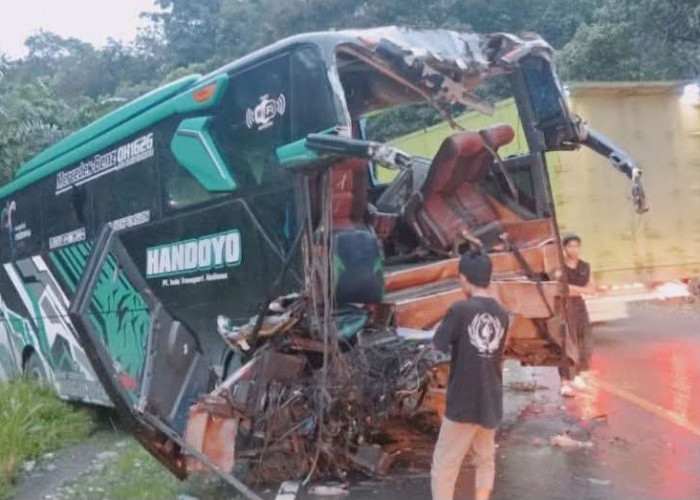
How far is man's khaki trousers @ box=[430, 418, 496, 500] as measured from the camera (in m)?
4.95

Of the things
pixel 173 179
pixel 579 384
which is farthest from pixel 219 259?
pixel 579 384

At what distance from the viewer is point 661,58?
75.1 ft

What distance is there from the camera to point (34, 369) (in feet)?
34.4

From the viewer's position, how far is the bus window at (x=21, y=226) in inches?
391

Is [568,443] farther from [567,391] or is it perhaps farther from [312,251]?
[312,251]

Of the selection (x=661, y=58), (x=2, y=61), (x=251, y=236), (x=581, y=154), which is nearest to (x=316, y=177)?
(x=251, y=236)

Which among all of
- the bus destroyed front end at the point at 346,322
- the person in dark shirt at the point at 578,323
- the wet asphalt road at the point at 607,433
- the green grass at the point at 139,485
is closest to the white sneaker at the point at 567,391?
the wet asphalt road at the point at 607,433

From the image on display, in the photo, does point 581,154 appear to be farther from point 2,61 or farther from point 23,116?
point 23,116

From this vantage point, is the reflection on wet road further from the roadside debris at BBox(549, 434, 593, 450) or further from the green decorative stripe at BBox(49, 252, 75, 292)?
the green decorative stripe at BBox(49, 252, 75, 292)

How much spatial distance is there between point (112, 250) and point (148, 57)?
41594mm

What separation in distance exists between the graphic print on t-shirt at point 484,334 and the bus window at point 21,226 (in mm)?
6386

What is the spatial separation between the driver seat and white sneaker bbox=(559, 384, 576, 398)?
9.09 feet

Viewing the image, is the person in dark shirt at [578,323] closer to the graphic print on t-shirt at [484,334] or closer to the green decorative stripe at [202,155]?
the graphic print on t-shirt at [484,334]

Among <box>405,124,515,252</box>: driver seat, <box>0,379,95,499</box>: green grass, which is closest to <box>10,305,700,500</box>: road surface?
<box>0,379,95,499</box>: green grass
